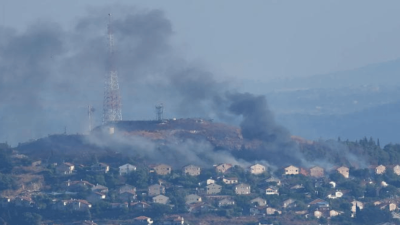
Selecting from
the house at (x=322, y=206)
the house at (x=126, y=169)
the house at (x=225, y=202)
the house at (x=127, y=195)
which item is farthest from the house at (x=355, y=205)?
the house at (x=126, y=169)

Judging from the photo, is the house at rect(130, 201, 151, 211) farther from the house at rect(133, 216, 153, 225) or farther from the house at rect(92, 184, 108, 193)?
the house at rect(92, 184, 108, 193)

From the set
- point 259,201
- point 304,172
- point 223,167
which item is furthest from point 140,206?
point 304,172

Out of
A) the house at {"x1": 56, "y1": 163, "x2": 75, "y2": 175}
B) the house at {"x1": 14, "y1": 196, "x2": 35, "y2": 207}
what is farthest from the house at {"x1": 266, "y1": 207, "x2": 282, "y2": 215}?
the house at {"x1": 56, "y1": 163, "x2": 75, "y2": 175}

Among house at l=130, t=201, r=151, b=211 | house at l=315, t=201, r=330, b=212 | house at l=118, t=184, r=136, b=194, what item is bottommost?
house at l=315, t=201, r=330, b=212

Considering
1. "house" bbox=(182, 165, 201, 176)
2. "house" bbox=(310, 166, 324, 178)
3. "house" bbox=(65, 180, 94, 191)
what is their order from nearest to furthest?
1. "house" bbox=(65, 180, 94, 191)
2. "house" bbox=(182, 165, 201, 176)
3. "house" bbox=(310, 166, 324, 178)

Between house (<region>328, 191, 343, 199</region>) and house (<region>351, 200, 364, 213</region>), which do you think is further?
house (<region>328, 191, 343, 199</region>)

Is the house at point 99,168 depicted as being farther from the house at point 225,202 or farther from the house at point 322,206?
the house at point 322,206

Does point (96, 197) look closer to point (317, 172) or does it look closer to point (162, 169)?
point (162, 169)
